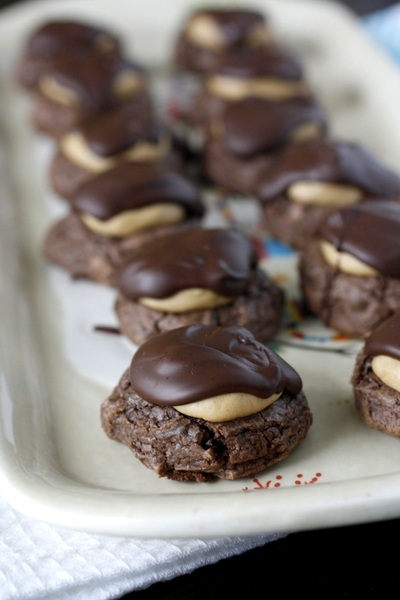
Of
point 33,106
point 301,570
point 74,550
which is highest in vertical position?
point 33,106

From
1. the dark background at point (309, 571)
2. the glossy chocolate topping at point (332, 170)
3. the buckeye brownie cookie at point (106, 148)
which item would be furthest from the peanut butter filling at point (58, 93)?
the dark background at point (309, 571)

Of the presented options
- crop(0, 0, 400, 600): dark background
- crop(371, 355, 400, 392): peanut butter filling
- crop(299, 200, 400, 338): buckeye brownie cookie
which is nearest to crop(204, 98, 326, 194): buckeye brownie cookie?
crop(299, 200, 400, 338): buckeye brownie cookie

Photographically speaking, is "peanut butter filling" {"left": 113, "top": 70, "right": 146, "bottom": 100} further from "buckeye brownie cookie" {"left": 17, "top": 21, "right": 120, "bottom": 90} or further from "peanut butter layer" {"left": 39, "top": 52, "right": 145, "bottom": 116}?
"buckeye brownie cookie" {"left": 17, "top": 21, "right": 120, "bottom": 90}

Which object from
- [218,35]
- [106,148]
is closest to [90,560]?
[106,148]

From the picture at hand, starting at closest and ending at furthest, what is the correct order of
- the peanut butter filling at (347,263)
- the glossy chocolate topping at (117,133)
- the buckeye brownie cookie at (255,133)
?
1. the peanut butter filling at (347,263)
2. the glossy chocolate topping at (117,133)
3. the buckeye brownie cookie at (255,133)

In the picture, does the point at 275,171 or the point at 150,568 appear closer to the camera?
the point at 150,568

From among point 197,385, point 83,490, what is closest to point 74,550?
point 83,490

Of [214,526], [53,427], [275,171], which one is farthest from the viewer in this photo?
[275,171]

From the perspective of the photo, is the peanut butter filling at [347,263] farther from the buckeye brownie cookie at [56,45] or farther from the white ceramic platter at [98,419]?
the buckeye brownie cookie at [56,45]

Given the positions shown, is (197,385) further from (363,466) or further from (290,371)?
(363,466)
